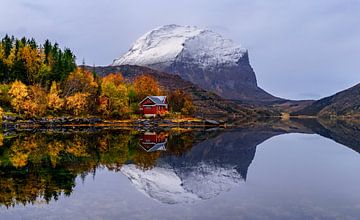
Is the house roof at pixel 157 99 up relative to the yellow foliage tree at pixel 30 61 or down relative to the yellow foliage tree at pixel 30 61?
down

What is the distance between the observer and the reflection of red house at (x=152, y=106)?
114m

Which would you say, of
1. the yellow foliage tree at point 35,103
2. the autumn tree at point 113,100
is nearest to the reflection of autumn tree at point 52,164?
the yellow foliage tree at point 35,103

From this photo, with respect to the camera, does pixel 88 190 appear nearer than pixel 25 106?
Yes

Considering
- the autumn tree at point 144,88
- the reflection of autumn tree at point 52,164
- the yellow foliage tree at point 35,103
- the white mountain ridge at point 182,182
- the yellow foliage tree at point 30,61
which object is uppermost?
the yellow foliage tree at point 30,61

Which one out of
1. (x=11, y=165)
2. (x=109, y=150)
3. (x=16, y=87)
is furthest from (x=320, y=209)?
(x=16, y=87)

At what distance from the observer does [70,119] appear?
310 ft

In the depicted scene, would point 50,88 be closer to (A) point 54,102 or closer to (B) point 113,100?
(A) point 54,102

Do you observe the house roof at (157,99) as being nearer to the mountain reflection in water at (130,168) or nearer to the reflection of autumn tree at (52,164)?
the reflection of autumn tree at (52,164)

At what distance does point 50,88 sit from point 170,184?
85394 millimetres

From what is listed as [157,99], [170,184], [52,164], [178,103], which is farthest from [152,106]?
[170,184]

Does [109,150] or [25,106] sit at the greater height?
[25,106]

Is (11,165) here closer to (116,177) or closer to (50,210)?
(116,177)

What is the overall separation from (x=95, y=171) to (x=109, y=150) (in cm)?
1464

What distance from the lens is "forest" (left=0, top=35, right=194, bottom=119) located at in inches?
3684
